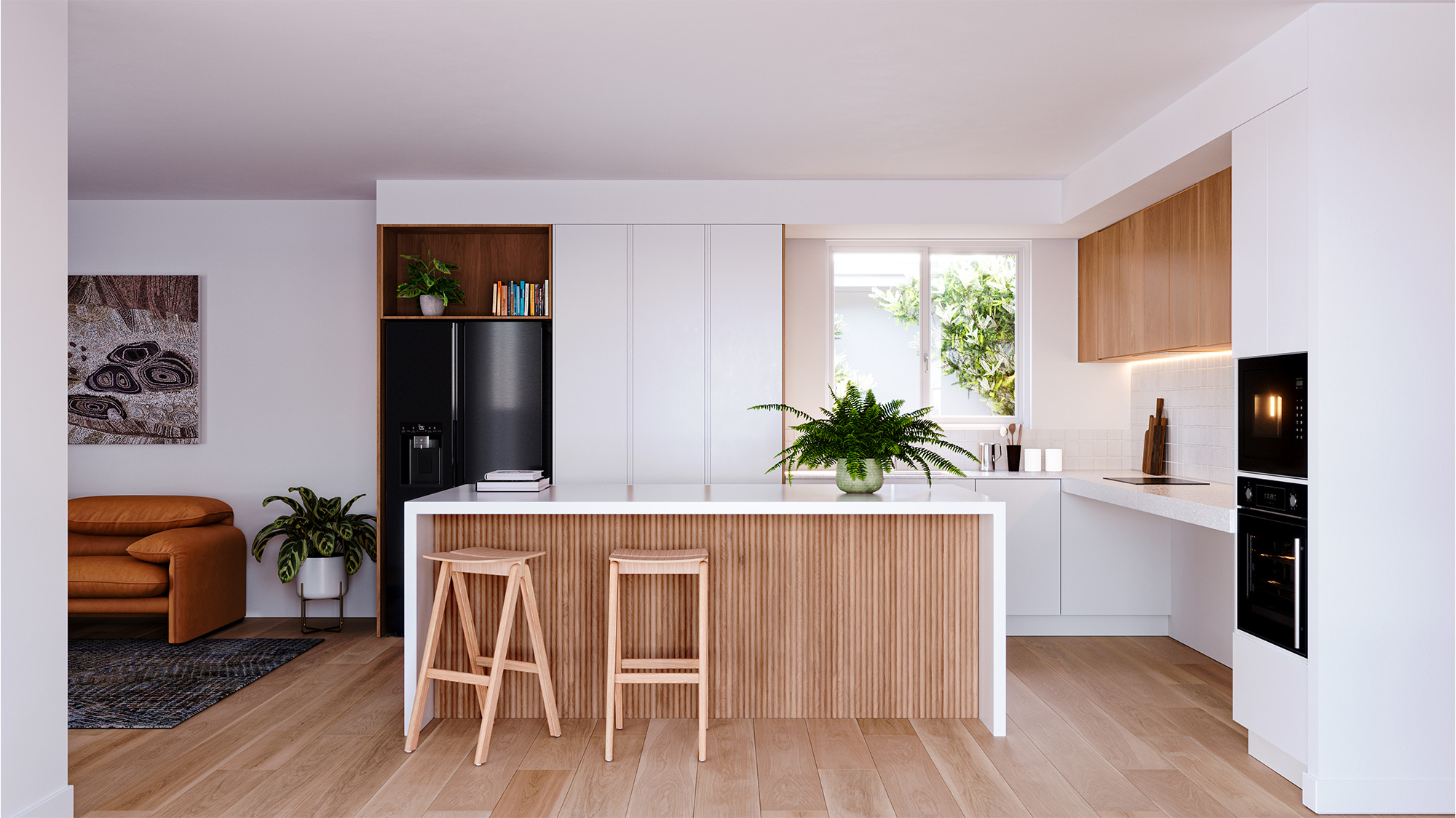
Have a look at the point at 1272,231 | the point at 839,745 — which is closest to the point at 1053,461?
the point at 1272,231

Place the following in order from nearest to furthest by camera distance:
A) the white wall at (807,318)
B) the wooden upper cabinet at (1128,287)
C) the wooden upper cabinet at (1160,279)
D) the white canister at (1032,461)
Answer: the wooden upper cabinet at (1160,279) → the wooden upper cabinet at (1128,287) → the white canister at (1032,461) → the white wall at (807,318)

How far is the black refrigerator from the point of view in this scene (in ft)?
15.9

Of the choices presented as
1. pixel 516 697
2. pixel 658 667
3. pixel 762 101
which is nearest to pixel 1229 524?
pixel 658 667

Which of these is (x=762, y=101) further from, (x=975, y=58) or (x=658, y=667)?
(x=658, y=667)

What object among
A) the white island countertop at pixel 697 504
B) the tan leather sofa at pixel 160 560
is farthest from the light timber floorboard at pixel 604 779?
the tan leather sofa at pixel 160 560

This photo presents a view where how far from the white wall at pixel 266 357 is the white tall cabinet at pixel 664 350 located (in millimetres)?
1413

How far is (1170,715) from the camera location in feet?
11.5

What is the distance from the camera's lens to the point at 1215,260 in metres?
3.79

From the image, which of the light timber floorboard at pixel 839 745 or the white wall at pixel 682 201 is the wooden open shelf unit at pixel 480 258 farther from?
the light timber floorboard at pixel 839 745

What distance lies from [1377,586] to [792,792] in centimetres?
186

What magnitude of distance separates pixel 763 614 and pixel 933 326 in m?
2.66

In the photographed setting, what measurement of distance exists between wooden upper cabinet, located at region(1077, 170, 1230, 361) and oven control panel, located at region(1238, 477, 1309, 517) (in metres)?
0.99

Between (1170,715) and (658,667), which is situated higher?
(658,667)

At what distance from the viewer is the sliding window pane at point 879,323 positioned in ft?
18.0
